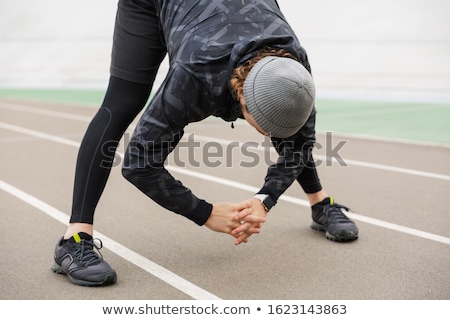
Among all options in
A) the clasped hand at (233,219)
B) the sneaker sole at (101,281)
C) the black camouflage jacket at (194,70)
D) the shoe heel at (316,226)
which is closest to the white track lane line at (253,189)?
the shoe heel at (316,226)

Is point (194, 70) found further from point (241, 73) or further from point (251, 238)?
point (251, 238)

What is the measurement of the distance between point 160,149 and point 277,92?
559 millimetres

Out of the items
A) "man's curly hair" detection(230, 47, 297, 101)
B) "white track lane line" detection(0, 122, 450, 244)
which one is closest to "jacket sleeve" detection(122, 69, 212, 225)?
"man's curly hair" detection(230, 47, 297, 101)

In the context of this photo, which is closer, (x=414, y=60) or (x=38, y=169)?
(x=38, y=169)

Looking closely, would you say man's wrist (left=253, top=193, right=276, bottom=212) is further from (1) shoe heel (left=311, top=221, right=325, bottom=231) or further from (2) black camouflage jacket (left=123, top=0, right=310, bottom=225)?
(1) shoe heel (left=311, top=221, right=325, bottom=231)

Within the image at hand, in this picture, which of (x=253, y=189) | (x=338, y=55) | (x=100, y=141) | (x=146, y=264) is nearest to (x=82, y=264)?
(x=146, y=264)

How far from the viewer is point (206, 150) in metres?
6.84

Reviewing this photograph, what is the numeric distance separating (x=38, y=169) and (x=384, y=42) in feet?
27.9

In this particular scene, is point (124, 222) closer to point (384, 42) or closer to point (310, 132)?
point (310, 132)

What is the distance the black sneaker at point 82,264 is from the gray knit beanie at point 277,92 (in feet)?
3.58

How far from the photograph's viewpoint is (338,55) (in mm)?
12648

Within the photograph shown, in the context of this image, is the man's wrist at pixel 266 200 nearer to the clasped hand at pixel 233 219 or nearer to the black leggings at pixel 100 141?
the clasped hand at pixel 233 219

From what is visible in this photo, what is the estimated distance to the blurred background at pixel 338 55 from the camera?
9.78m
